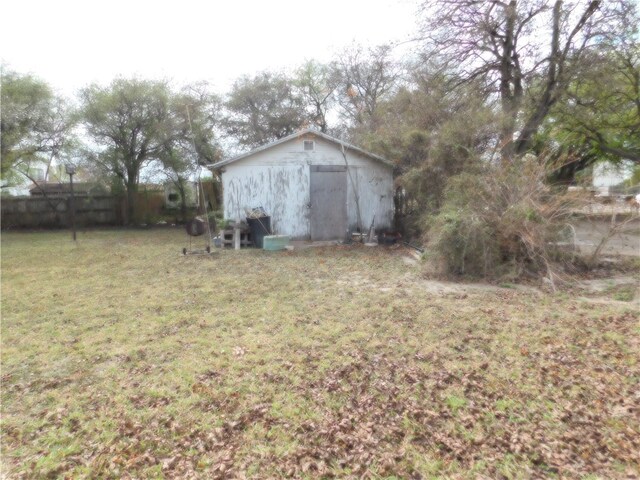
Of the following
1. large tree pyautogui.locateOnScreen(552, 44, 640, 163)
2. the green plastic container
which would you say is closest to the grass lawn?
the green plastic container

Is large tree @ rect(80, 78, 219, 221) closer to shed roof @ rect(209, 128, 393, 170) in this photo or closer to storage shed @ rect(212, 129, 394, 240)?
shed roof @ rect(209, 128, 393, 170)

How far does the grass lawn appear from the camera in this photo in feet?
7.43

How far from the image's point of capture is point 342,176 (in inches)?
435

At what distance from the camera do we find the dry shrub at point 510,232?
20.3ft

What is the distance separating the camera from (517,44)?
9617mm

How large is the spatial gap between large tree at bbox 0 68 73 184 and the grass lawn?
12.0 meters

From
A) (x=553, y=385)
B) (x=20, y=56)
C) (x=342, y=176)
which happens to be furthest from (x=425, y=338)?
(x=20, y=56)

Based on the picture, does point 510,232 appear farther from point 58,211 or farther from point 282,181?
point 58,211

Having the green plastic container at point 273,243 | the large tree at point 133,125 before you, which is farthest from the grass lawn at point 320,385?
the large tree at point 133,125

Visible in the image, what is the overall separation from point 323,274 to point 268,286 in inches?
49.0

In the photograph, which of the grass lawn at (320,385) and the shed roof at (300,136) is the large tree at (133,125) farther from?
the grass lawn at (320,385)

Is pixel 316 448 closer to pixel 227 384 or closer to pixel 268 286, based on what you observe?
pixel 227 384

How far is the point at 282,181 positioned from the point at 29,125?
11.4m

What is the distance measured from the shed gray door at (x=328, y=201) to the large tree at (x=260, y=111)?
9393mm
